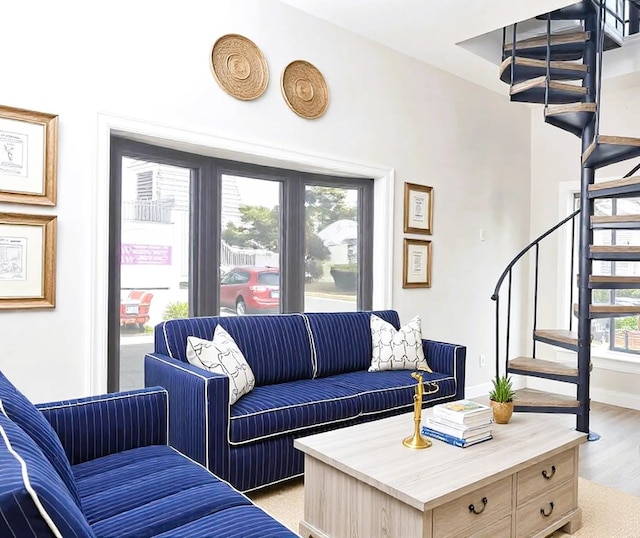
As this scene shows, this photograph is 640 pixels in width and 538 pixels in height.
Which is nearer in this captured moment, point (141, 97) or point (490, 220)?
point (141, 97)

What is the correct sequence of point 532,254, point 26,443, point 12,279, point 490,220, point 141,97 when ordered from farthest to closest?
point 532,254 < point 490,220 < point 141,97 < point 12,279 < point 26,443

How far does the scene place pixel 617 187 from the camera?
3.59m

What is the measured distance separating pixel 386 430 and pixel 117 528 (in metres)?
1.30

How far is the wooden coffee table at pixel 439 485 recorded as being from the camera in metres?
1.84

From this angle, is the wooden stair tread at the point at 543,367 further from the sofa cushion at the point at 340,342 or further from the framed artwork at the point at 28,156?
the framed artwork at the point at 28,156

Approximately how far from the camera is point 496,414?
8.45 feet

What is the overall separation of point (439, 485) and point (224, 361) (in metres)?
1.36

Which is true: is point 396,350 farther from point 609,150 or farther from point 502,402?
point 609,150

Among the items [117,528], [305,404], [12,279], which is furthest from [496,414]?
[12,279]

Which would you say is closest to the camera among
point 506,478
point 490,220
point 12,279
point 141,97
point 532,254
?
point 506,478

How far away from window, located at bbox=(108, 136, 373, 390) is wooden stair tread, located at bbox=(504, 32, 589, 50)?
5.23 feet

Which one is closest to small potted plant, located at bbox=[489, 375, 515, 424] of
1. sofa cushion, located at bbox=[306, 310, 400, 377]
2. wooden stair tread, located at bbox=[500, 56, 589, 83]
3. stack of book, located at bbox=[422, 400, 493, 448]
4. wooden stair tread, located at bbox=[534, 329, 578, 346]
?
stack of book, located at bbox=[422, 400, 493, 448]

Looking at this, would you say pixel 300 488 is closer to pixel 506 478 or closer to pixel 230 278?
pixel 506 478

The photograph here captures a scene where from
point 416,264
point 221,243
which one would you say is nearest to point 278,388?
point 221,243
